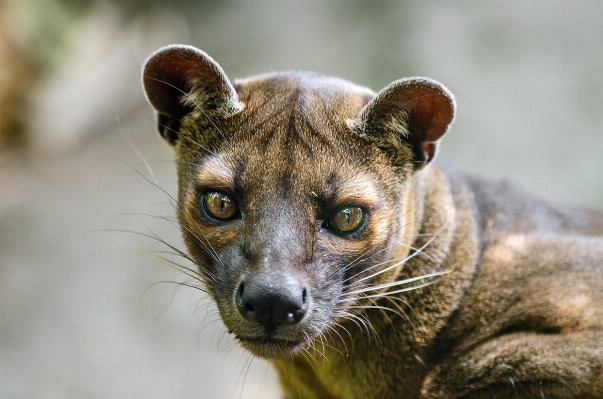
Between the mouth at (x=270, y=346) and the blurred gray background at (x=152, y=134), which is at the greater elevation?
the blurred gray background at (x=152, y=134)

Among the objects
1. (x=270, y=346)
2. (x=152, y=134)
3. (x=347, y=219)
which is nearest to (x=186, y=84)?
(x=347, y=219)

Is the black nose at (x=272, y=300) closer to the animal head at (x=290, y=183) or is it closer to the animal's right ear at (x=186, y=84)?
the animal head at (x=290, y=183)

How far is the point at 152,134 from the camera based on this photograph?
→ 7695 mm

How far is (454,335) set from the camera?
10.6ft

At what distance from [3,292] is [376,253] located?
3.83m

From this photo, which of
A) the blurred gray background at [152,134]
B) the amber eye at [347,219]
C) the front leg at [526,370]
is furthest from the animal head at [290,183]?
the blurred gray background at [152,134]

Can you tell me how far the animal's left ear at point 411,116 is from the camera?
9.78 ft

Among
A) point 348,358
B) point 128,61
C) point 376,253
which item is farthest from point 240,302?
point 128,61

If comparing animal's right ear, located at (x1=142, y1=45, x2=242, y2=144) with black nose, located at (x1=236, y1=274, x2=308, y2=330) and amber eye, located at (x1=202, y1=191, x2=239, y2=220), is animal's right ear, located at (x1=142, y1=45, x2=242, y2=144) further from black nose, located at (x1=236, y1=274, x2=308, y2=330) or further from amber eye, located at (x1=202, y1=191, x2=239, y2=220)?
black nose, located at (x1=236, y1=274, x2=308, y2=330)

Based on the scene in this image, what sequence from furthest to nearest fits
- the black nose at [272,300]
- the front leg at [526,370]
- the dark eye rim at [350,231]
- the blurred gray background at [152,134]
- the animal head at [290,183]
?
the blurred gray background at [152,134] < the front leg at [526,370] < the dark eye rim at [350,231] < the animal head at [290,183] < the black nose at [272,300]

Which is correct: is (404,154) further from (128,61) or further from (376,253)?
(128,61)

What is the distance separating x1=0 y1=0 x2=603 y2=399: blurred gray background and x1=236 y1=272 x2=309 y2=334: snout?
227 cm

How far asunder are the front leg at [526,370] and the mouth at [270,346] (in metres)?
0.81

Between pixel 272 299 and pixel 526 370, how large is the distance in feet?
4.32
